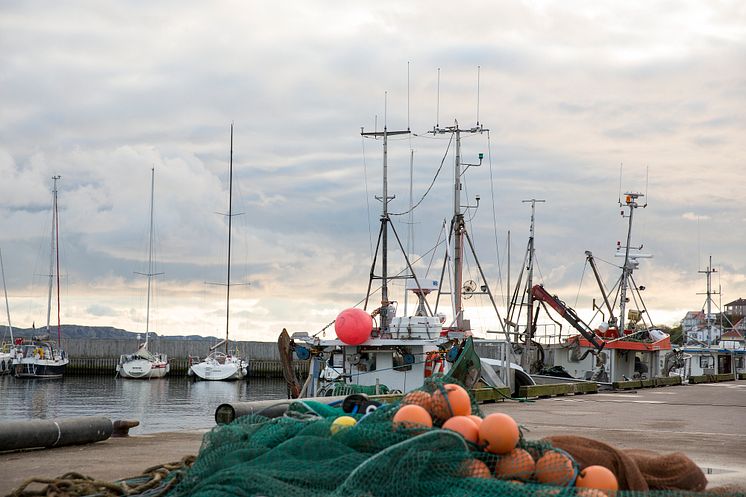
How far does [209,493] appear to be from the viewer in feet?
18.4

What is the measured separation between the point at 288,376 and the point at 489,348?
49760mm

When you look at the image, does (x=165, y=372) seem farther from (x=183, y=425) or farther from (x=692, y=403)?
(x=692, y=403)

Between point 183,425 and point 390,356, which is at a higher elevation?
point 390,356

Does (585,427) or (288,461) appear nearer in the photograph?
(288,461)

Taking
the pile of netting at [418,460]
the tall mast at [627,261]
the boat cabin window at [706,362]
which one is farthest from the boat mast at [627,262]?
the pile of netting at [418,460]

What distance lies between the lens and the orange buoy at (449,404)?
6645 millimetres

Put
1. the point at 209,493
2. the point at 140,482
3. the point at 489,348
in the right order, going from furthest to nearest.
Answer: the point at 489,348
the point at 140,482
the point at 209,493

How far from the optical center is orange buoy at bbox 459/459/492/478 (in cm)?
577

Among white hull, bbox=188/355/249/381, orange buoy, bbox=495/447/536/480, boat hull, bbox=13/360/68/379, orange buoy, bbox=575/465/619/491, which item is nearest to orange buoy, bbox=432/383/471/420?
orange buoy, bbox=495/447/536/480

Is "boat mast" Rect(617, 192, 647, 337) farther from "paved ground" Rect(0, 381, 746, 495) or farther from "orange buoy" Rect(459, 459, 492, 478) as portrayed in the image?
"orange buoy" Rect(459, 459, 492, 478)

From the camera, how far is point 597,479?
6000 millimetres

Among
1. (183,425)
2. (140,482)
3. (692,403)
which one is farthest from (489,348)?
(140,482)

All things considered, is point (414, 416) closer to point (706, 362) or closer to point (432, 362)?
point (432, 362)

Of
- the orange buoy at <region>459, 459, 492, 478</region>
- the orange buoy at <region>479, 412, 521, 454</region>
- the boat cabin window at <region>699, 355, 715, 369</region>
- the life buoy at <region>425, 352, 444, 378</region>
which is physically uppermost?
the orange buoy at <region>479, 412, 521, 454</region>
